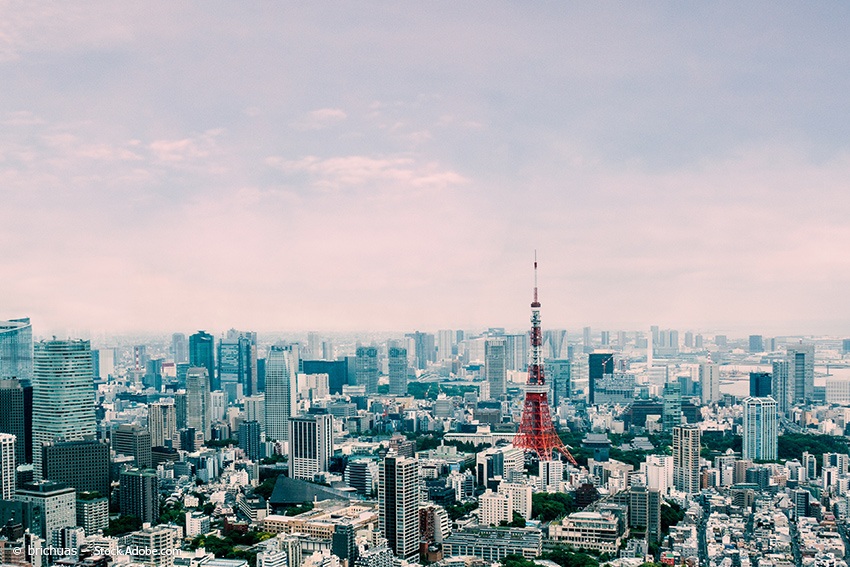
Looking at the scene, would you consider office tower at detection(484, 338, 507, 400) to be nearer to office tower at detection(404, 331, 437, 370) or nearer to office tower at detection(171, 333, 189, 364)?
office tower at detection(404, 331, 437, 370)

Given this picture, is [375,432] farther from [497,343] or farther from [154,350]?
[154,350]

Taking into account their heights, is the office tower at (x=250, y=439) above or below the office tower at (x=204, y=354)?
below

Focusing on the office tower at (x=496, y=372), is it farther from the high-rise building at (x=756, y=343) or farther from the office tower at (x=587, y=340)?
the high-rise building at (x=756, y=343)

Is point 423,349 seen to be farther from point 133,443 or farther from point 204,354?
point 133,443

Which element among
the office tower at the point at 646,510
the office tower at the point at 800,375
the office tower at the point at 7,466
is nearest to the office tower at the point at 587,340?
the office tower at the point at 800,375

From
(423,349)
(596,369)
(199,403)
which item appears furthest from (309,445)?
(596,369)
